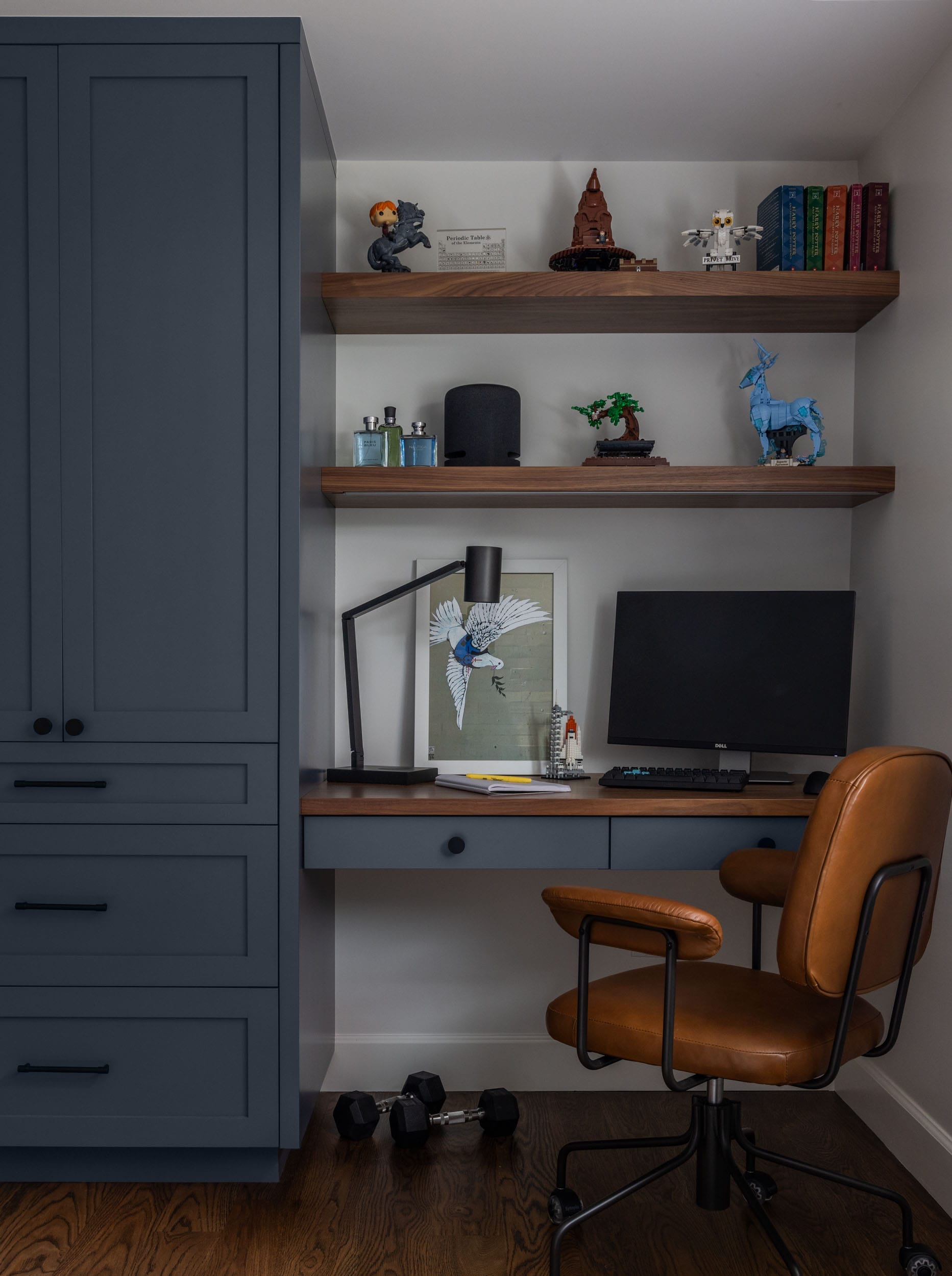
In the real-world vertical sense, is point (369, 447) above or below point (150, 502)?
above

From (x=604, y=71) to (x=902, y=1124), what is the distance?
104 inches

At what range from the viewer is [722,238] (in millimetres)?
2621

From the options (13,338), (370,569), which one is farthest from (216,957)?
(13,338)

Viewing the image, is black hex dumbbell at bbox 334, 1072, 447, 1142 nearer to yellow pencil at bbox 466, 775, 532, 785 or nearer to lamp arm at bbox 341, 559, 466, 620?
yellow pencil at bbox 466, 775, 532, 785

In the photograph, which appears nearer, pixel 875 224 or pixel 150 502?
pixel 150 502

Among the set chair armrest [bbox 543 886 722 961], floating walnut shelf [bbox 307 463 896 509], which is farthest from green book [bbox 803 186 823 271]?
chair armrest [bbox 543 886 722 961]

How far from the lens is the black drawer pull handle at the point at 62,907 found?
7.03 feet

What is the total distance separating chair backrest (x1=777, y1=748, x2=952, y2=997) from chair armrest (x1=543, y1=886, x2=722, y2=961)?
0.43 ft

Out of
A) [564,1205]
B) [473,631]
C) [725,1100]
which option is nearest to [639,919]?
[725,1100]

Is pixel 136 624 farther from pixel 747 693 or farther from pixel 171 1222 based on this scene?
pixel 747 693

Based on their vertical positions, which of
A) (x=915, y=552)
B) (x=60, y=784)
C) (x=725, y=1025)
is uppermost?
(x=915, y=552)

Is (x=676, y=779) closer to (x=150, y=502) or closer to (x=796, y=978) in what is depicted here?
(x=796, y=978)

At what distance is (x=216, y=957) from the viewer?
2154 millimetres

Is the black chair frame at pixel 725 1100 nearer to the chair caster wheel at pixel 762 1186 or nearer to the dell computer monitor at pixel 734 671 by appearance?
the chair caster wheel at pixel 762 1186
